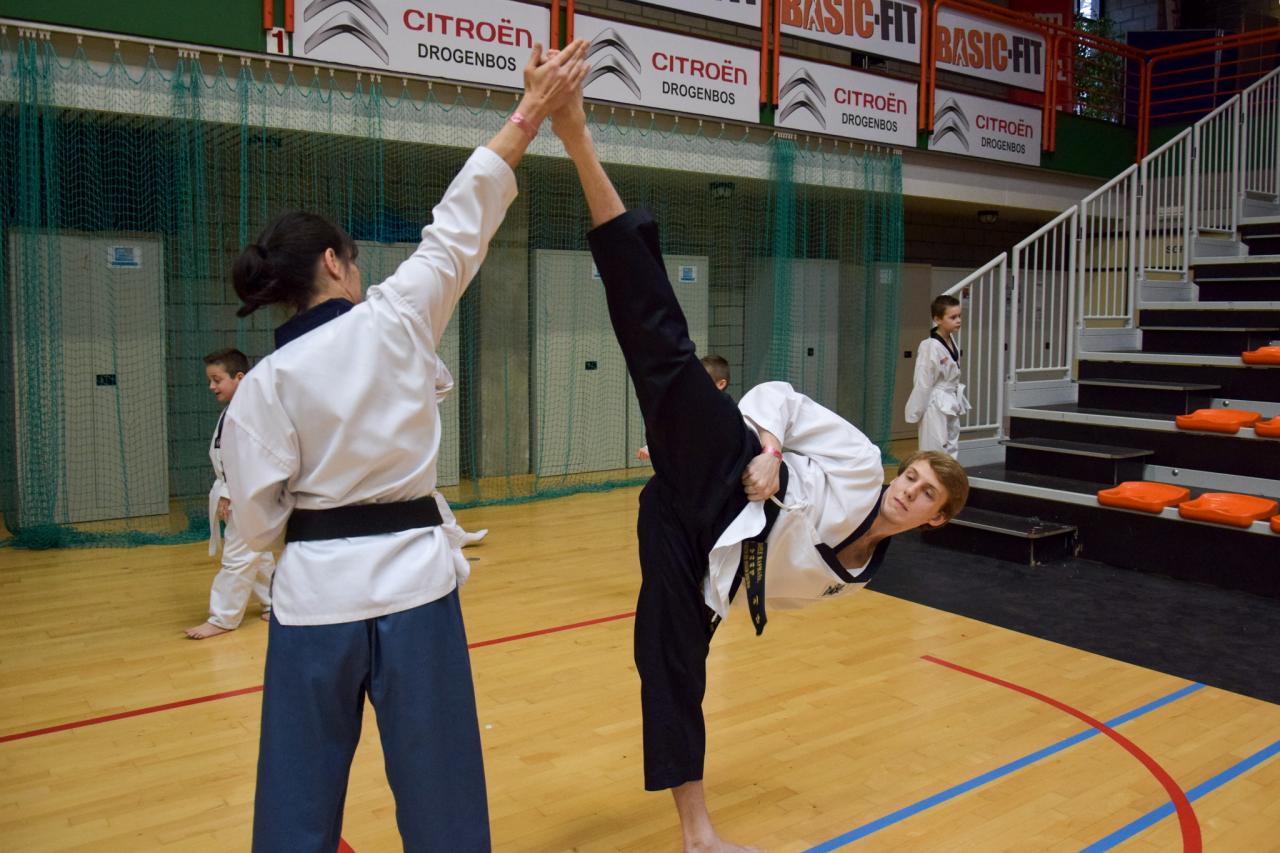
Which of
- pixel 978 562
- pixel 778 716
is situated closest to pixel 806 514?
pixel 778 716

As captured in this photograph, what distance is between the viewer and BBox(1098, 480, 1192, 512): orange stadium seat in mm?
5461

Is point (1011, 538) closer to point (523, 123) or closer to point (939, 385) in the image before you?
point (939, 385)

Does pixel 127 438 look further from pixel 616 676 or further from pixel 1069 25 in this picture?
pixel 1069 25

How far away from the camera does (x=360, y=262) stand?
267 inches

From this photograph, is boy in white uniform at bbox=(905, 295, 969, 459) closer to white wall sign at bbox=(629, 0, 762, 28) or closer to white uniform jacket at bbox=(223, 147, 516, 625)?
white wall sign at bbox=(629, 0, 762, 28)

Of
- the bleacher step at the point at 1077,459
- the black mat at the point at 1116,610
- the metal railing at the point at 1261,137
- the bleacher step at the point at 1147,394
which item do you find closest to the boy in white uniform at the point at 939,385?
the bleacher step at the point at 1077,459

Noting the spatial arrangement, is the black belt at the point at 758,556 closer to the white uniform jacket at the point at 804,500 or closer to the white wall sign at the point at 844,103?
the white uniform jacket at the point at 804,500

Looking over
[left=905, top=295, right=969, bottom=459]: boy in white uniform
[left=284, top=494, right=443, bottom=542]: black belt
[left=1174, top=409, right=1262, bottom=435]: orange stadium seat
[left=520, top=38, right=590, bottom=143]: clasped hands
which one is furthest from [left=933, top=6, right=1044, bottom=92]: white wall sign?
[left=284, top=494, right=443, bottom=542]: black belt

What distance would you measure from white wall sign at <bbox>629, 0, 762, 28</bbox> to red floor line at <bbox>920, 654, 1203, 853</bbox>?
17.5 feet

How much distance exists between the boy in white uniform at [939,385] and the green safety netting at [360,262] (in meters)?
2.20

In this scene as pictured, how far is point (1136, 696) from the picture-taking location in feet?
12.1

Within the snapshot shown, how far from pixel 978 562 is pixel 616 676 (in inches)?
112

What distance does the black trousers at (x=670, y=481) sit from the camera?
2.09 metres

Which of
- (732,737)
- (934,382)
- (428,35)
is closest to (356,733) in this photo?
(732,737)
